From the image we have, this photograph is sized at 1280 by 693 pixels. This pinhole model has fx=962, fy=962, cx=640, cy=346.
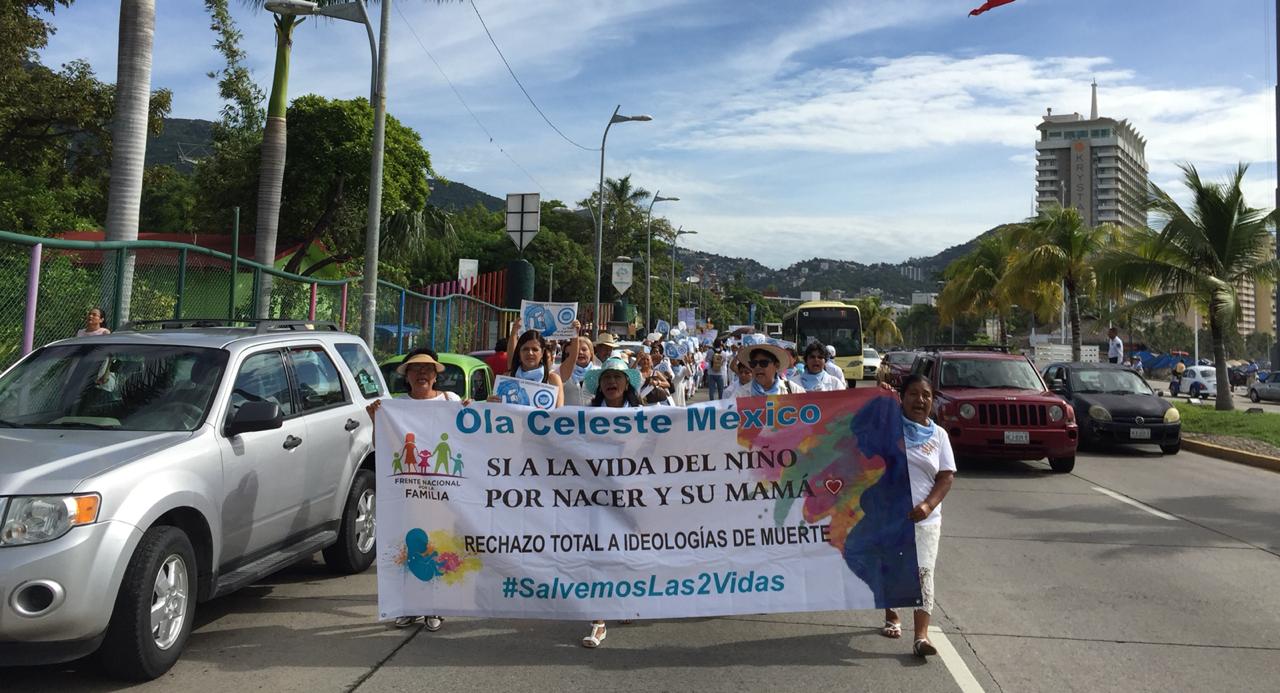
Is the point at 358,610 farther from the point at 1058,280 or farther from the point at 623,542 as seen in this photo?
the point at 1058,280

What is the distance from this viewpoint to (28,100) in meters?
22.9

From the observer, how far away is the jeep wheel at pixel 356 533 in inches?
263

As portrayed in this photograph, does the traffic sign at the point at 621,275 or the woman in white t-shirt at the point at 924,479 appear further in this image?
the traffic sign at the point at 621,275

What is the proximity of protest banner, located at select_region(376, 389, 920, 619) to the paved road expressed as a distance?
0.29 meters

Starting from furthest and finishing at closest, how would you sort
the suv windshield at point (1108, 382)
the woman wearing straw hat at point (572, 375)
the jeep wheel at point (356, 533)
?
1. the suv windshield at point (1108, 382)
2. the woman wearing straw hat at point (572, 375)
3. the jeep wheel at point (356, 533)

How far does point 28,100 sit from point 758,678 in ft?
81.3

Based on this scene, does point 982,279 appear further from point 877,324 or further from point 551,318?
point 877,324

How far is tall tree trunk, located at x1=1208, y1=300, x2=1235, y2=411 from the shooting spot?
2059 centimetres

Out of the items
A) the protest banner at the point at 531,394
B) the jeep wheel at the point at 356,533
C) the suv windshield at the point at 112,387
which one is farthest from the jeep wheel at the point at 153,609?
the protest banner at the point at 531,394

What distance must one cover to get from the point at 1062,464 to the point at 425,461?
10242 mm

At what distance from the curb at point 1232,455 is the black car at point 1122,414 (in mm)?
796

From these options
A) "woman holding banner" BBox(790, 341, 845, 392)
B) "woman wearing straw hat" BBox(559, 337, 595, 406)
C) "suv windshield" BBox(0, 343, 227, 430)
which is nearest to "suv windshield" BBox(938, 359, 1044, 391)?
"woman holding banner" BBox(790, 341, 845, 392)

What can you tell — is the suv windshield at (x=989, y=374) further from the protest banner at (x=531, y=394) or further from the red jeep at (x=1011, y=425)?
the protest banner at (x=531, y=394)

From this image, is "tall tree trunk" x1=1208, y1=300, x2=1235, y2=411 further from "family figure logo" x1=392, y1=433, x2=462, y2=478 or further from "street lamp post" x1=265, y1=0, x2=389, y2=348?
"family figure logo" x1=392, y1=433, x2=462, y2=478
